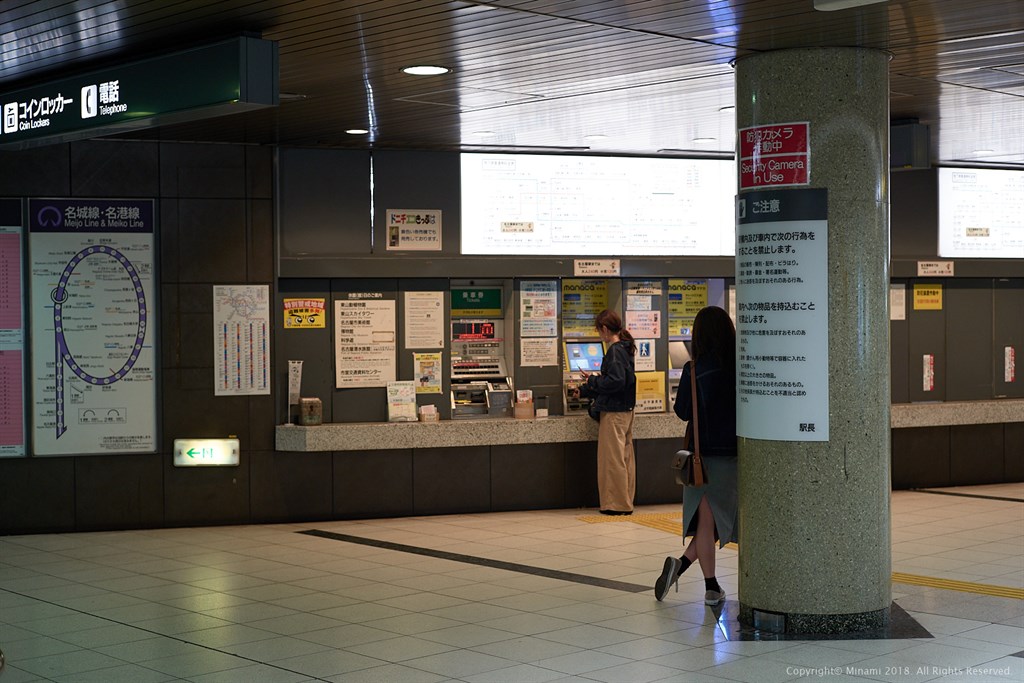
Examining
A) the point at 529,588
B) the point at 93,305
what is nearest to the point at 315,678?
the point at 529,588

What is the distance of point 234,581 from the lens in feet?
24.6

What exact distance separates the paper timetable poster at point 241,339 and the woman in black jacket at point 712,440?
13.4 ft

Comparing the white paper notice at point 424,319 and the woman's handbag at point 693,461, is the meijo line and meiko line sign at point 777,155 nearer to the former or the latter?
the woman's handbag at point 693,461

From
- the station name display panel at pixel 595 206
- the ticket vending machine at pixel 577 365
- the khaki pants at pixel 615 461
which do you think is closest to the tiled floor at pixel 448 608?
the khaki pants at pixel 615 461

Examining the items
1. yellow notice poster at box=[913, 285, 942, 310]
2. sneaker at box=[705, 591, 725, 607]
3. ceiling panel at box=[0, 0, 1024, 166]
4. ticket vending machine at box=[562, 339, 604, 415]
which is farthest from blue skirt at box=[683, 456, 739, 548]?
yellow notice poster at box=[913, 285, 942, 310]

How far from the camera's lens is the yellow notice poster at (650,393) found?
10688mm

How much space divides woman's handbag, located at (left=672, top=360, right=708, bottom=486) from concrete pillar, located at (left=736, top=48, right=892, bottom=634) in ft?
1.90

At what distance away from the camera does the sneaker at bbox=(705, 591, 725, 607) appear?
266 inches

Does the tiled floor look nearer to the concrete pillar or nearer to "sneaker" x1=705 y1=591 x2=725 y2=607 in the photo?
"sneaker" x1=705 y1=591 x2=725 y2=607

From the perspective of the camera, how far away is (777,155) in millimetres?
5984

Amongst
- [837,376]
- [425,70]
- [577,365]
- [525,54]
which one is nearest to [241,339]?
[577,365]

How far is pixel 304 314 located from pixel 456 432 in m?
1.55

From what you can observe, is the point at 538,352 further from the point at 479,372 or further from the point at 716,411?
the point at 716,411

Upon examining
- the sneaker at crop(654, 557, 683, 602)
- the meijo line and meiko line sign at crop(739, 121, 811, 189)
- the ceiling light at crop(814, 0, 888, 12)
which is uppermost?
the ceiling light at crop(814, 0, 888, 12)
